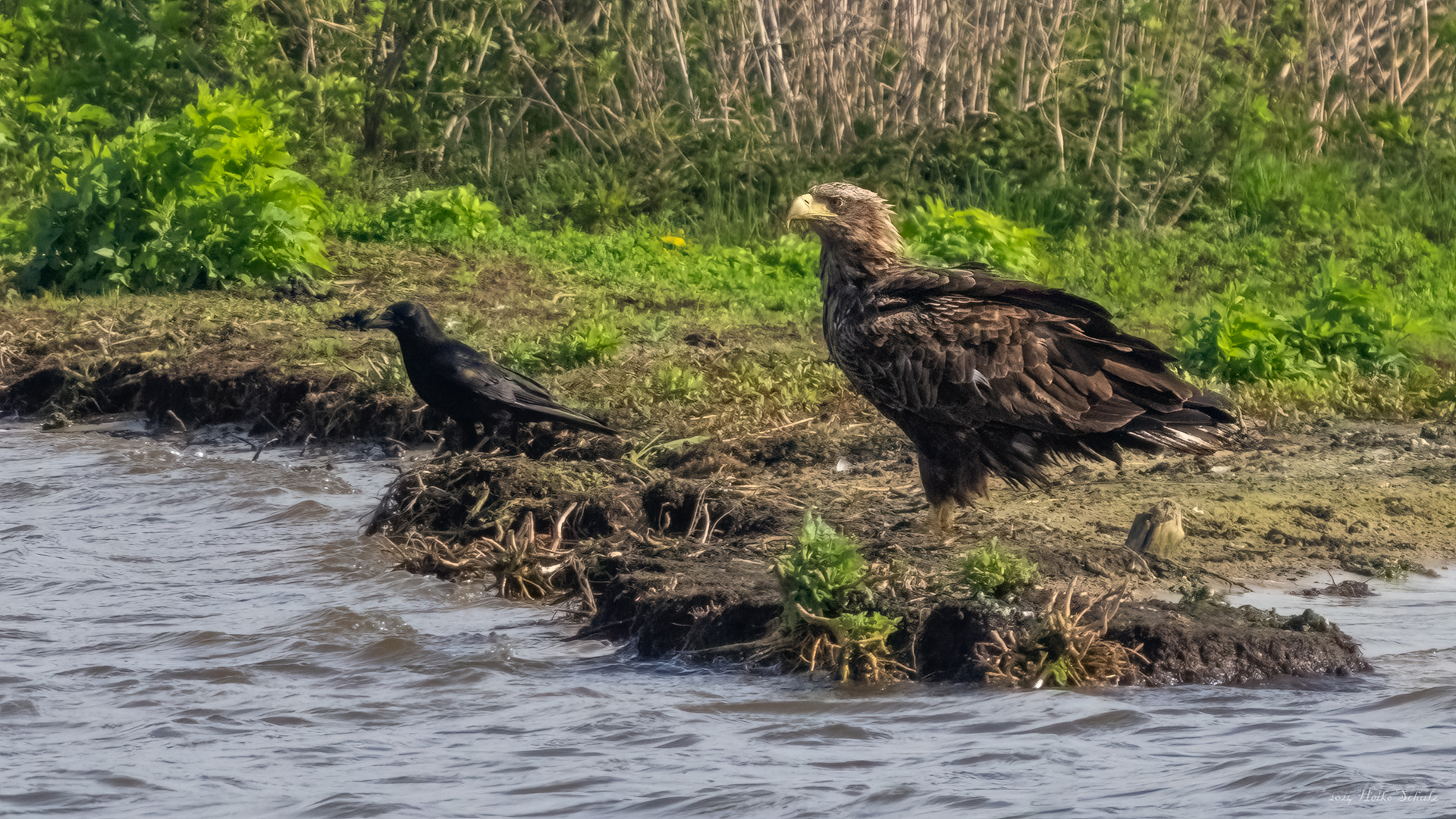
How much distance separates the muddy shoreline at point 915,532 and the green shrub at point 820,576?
0.14m

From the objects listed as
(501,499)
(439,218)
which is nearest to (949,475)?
(501,499)

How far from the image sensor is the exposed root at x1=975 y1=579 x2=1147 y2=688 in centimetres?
424

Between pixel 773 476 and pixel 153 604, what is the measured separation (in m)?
2.40

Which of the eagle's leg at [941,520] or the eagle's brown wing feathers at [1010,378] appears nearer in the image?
the eagle's brown wing feathers at [1010,378]

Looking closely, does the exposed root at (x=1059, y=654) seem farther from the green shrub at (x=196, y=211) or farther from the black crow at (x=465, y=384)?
the green shrub at (x=196, y=211)

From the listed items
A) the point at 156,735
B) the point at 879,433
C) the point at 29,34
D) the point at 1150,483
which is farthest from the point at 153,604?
the point at 29,34

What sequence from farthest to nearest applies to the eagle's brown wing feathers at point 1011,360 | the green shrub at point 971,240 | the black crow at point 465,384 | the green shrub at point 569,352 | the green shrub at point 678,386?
the green shrub at point 971,240 → the green shrub at point 569,352 → the green shrub at point 678,386 → the black crow at point 465,384 → the eagle's brown wing feathers at point 1011,360

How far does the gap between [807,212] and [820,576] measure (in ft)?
5.54

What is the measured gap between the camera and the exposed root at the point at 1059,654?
4242 millimetres

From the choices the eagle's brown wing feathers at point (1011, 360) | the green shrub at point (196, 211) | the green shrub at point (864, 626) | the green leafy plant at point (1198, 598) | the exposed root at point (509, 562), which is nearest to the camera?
the green shrub at point (864, 626)

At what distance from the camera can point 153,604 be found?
18.2 ft

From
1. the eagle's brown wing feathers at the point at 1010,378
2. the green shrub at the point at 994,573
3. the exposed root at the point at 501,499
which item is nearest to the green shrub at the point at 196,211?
the exposed root at the point at 501,499

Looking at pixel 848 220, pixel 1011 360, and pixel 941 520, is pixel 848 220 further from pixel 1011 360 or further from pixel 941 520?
pixel 941 520

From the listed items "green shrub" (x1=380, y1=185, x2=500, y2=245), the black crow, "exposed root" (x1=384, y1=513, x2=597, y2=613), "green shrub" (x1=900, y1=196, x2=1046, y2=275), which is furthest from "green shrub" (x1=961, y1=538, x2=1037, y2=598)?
"green shrub" (x1=380, y1=185, x2=500, y2=245)
